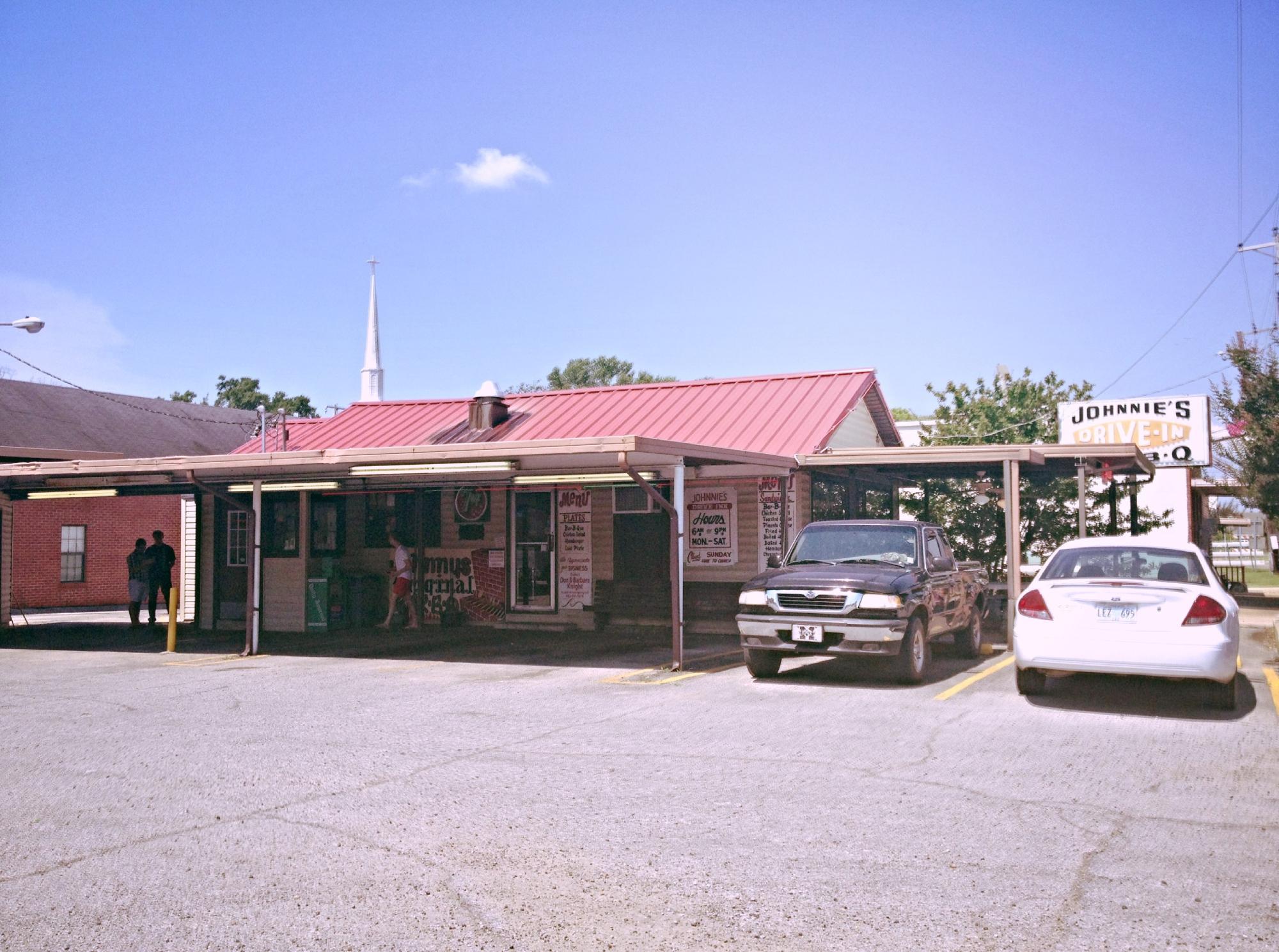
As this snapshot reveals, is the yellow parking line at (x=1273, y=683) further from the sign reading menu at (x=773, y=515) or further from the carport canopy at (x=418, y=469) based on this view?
the sign reading menu at (x=773, y=515)

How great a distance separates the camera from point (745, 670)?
1373cm

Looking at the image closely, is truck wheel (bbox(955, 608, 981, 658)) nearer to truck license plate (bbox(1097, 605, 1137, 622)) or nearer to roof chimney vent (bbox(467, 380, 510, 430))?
truck license plate (bbox(1097, 605, 1137, 622))

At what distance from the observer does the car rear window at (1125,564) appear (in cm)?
1048

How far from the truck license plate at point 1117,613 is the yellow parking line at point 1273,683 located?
5.74 ft

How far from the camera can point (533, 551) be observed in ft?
67.8

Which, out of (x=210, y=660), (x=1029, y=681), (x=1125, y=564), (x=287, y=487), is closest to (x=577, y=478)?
(x=287, y=487)

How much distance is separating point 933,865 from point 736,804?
153cm

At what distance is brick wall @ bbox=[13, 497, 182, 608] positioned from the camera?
3117 centimetres

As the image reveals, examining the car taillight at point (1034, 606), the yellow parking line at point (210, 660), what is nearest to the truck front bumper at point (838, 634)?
the car taillight at point (1034, 606)

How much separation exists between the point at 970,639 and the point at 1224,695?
4788mm

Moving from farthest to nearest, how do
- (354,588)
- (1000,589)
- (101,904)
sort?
(354,588) < (1000,589) < (101,904)

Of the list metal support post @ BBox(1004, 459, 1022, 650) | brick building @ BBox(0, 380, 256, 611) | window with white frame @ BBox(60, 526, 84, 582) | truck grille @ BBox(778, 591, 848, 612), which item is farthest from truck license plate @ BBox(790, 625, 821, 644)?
window with white frame @ BBox(60, 526, 84, 582)

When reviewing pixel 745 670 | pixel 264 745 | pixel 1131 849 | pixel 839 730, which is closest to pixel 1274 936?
pixel 1131 849

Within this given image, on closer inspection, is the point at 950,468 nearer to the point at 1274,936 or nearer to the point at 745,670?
the point at 745,670
